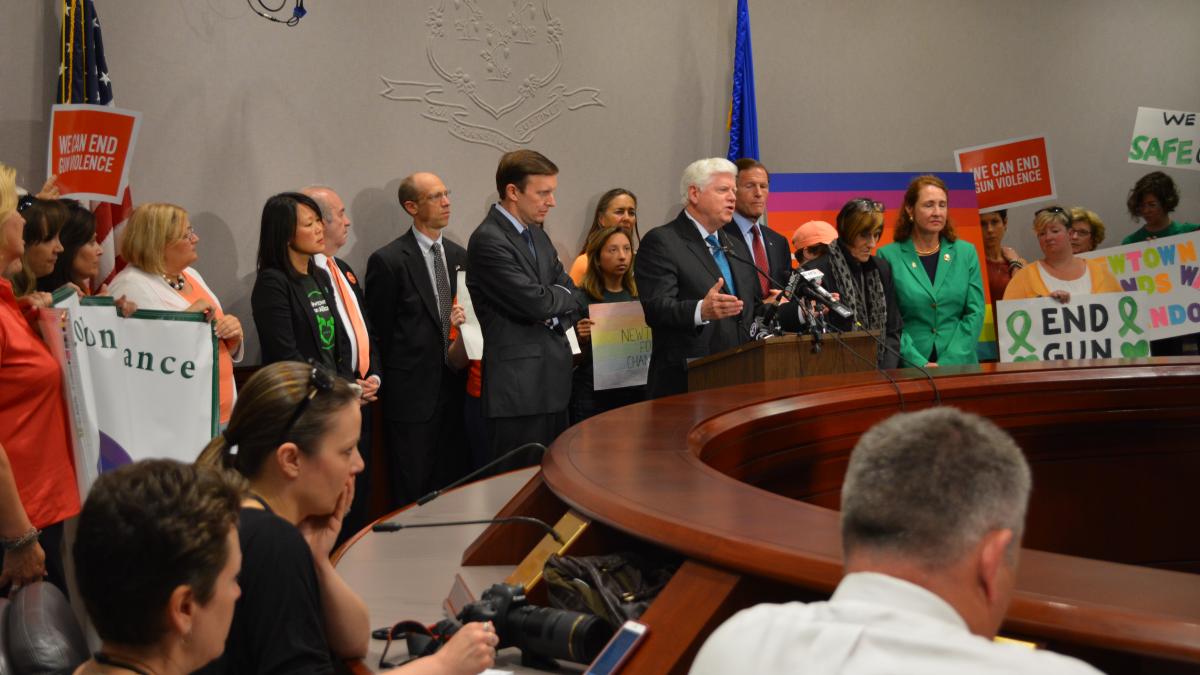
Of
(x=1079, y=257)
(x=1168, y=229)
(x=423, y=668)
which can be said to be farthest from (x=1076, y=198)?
(x=423, y=668)

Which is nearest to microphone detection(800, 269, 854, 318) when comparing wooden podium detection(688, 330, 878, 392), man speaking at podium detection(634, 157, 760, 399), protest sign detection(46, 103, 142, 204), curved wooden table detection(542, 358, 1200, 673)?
wooden podium detection(688, 330, 878, 392)

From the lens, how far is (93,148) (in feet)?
14.4

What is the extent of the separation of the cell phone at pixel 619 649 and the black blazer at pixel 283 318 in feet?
9.59

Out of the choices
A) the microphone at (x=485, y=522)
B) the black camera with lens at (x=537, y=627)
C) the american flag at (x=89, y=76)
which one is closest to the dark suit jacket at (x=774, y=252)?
the american flag at (x=89, y=76)

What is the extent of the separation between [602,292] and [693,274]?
948mm

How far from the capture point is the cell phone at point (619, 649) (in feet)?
5.63

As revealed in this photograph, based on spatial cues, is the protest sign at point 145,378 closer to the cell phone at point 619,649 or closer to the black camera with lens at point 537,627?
the black camera with lens at point 537,627

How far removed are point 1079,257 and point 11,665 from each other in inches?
206

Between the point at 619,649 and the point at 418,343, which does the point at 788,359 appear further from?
the point at 619,649

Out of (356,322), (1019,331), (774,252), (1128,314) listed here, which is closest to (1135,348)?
(1128,314)

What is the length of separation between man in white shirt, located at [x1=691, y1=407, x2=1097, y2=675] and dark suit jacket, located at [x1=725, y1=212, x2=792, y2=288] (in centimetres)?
399

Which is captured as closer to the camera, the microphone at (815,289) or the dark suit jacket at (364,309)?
the microphone at (815,289)

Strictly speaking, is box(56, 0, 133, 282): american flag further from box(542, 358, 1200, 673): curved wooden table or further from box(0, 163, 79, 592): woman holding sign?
box(542, 358, 1200, 673): curved wooden table

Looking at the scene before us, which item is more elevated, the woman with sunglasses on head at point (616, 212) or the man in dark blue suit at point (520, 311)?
the woman with sunglasses on head at point (616, 212)
